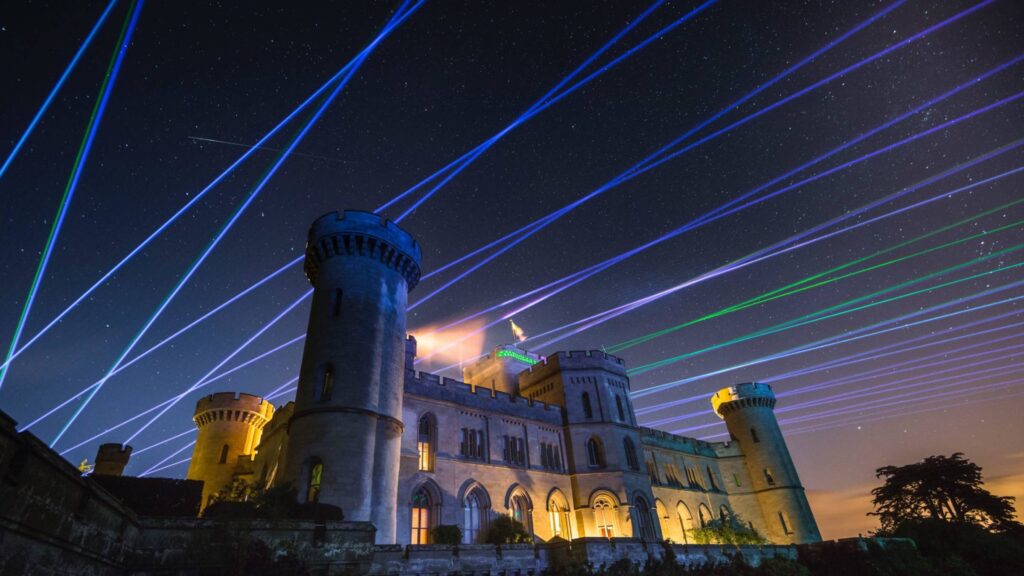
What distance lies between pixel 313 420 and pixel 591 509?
19.2 m

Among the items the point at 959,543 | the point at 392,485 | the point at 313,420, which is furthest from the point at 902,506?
the point at 313,420

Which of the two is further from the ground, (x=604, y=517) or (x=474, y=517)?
(x=474, y=517)

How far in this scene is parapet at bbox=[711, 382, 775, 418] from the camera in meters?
46.8

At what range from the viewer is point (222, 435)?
35.7 m

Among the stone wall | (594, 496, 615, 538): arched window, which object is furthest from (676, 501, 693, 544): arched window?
the stone wall

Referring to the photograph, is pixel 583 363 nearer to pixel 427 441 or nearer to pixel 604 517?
pixel 604 517

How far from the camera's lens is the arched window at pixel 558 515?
29.4m

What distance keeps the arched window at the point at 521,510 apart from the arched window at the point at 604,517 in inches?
184

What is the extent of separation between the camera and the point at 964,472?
41812 mm

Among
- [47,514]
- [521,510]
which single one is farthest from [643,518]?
[47,514]

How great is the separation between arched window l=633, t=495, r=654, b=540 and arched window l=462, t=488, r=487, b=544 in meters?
10.3

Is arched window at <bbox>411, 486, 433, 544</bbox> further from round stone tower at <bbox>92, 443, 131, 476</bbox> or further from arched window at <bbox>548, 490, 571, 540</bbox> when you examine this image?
round stone tower at <bbox>92, 443, 131, 476</bbox>

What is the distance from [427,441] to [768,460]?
1359 inches

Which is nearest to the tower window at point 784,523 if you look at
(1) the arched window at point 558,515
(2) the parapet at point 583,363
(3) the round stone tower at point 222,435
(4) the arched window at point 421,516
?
(2) the parapet at point 583,363
